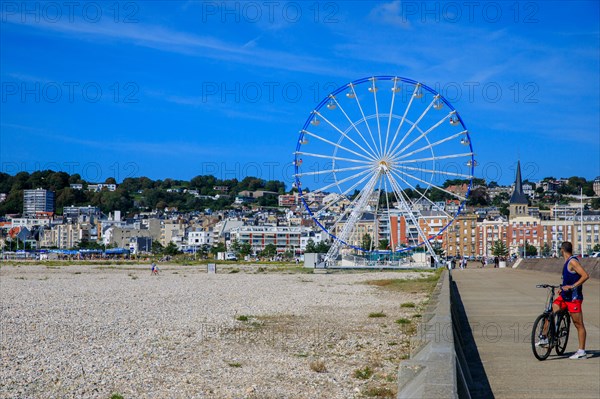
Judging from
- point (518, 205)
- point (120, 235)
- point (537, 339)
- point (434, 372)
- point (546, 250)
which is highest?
point (518, 205)

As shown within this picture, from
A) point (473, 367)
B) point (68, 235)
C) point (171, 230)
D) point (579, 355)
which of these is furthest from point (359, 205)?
point (68, 235)

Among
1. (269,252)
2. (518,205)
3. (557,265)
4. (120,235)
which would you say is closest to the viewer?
(557,265)

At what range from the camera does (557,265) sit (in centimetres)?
4406

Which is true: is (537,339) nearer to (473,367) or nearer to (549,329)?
(549,329)

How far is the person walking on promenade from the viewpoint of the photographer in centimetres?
936

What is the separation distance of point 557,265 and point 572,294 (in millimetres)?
36417

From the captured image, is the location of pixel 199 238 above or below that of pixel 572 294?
above

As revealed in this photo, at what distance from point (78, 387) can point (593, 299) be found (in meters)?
15.5

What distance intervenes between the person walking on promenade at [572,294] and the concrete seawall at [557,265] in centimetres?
2510

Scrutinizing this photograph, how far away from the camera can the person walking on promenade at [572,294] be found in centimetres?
936

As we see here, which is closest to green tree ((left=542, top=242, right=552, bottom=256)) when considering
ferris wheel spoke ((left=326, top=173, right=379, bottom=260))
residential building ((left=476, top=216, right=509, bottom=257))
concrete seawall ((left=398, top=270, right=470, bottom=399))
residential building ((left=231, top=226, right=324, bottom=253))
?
residential building ((left=476, top=216, right=509, bottom=257))

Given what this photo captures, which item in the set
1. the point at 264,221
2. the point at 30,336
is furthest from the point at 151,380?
the point at 264,221

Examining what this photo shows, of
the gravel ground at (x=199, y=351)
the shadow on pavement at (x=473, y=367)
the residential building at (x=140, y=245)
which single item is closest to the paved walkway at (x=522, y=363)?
the shadow on pavement at (x=473, y=367)

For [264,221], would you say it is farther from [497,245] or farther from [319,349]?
[319,349]
